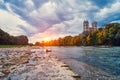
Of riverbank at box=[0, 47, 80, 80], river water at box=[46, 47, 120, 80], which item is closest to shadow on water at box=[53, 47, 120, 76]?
river water at box=[46, 47, 120, 80]

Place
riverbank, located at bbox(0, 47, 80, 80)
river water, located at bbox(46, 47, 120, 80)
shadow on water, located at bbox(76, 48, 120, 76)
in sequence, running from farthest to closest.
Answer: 1. shadow on water, located at bbox(76, 48, 120, 76)
2. river water, located at bbox(46, 47, 120, 80)
3. riverbank, located at bbox(0, 47, 80, 80)

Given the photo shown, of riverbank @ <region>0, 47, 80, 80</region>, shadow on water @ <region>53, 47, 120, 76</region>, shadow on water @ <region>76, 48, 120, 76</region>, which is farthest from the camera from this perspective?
shadow on water @ <region>53, 47, 120, 76</region>

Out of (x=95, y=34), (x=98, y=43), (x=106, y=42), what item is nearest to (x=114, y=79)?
(x=106, y=42)

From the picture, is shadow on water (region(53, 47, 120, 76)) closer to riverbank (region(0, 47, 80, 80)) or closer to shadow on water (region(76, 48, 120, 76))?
shadow on water (region(76, 48, 120, 76))

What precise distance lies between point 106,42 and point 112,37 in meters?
10.1

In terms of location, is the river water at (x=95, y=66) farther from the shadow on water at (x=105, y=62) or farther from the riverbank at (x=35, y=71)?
the riverbank at (x=35, y=71)

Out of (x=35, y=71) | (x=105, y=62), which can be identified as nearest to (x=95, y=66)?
(x=105, y=62)

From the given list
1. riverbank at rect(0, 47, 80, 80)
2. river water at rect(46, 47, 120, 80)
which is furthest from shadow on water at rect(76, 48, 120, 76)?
riverbank at rect(0, 47, 80, 80)

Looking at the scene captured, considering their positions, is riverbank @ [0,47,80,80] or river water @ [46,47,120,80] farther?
river water @ [46,47,120,80]

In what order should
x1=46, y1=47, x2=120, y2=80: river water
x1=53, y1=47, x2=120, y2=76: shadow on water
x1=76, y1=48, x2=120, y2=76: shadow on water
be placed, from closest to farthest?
1. x1=46, y1=47, x2=120, y2=80: river water
2. x1=76, y1=48, x2=120, y2=76: shadow on water
3. x1=53, y1=47, x2=120, y2=76: shadow on water

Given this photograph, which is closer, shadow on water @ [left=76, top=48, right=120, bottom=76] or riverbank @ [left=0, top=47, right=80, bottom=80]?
riverbank @ [left=0, top=47, right=80, bottom=80]

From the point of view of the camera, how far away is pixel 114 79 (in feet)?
47.1

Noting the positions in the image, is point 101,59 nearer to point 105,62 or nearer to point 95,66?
point 105,62

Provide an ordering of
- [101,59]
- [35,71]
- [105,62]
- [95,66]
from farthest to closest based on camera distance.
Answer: [101,59] < [105,62] < [95,66] < [35,71]
